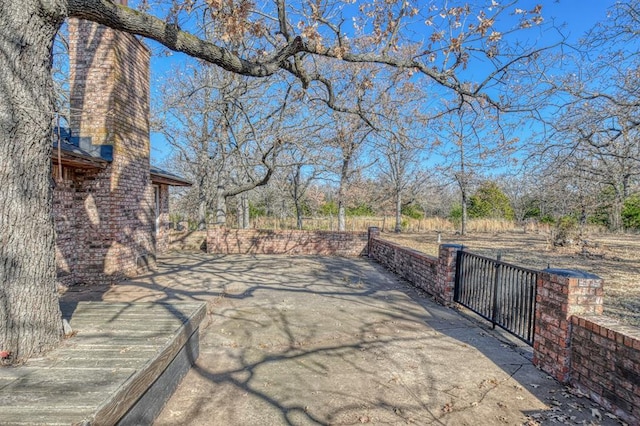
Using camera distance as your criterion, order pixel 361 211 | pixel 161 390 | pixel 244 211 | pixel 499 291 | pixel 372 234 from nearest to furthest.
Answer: pixel 161 390, pixel 499 291, pixel 372 234, pixel 244 211, pixel 361 211

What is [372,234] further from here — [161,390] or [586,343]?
[161,390]

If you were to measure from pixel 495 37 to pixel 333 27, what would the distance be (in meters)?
2.11

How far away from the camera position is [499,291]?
4320mm

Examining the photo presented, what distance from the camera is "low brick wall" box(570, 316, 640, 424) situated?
2.42 metres

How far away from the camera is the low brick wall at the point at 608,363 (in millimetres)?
2418

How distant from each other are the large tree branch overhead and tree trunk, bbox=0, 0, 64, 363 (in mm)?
388

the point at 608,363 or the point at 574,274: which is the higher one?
the point at 574,274

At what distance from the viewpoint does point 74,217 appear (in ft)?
20.4

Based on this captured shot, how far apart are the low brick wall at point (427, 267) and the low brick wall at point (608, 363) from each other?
8.33ft

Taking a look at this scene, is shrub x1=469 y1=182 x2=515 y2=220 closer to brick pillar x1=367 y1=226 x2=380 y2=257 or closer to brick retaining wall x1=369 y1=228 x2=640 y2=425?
brick pillar x1=367 y1=226 x2=380 y2=257

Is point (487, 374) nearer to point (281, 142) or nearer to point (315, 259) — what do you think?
point (315, 259)

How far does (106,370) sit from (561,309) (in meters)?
3.64

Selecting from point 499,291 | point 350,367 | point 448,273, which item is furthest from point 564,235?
point 350,367

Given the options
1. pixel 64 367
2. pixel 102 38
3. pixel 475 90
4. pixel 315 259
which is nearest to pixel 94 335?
pixel 64 367
